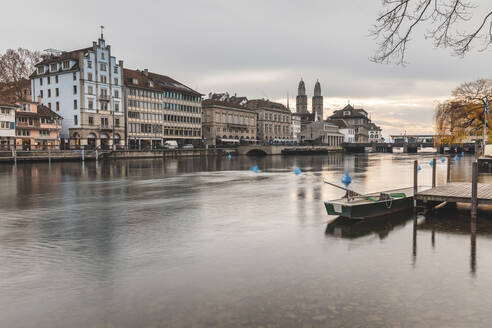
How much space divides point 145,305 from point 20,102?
70.1 meters

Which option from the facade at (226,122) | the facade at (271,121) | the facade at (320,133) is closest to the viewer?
the facade at (226,122)

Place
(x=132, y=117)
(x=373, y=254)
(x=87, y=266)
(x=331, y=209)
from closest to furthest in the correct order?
1. (x=87, y=266)
2. (x=373, y=254)
3. (x=331, y=209)
4. (x=132, y=117)

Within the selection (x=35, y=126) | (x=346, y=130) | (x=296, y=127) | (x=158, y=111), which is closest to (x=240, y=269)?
(x=35, y=126)

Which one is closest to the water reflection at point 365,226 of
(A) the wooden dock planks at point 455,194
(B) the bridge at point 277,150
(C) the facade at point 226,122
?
(A) the wooden dock planks at point 455,194

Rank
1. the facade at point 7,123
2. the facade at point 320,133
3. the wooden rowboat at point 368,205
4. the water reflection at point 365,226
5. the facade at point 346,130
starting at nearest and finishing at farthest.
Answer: the water reflection at point 365,226 → the wooden rowboat at point 368,205 → the facade at point 7,123 → the facade at point 320,133 → the facade at point 346,130

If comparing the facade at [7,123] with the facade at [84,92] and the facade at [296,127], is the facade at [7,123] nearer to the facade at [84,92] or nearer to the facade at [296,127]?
the facade at [84,92]

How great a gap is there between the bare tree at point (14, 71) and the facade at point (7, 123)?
14677mm

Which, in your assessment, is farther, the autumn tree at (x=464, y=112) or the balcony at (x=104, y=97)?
the balcony at (x=104, y=97)

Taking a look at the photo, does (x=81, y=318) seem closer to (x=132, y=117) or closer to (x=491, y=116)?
(x=491, y=116)

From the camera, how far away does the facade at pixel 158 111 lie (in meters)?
85.5

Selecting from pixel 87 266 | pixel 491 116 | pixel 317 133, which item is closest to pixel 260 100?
pixel 317 133

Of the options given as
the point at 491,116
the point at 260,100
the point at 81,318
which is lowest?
the point at 81,318

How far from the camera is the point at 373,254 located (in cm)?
1136

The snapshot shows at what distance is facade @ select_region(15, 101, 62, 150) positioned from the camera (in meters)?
67.1
